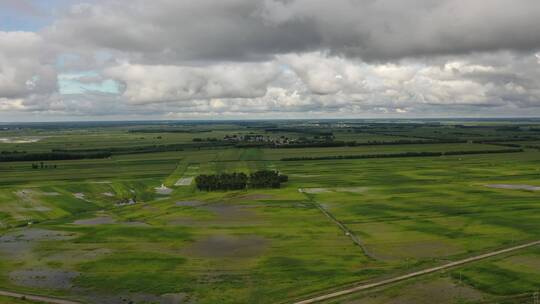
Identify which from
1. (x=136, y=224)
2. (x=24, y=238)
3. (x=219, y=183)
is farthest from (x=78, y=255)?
(x=219, y=183)

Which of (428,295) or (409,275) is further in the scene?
(409,275)

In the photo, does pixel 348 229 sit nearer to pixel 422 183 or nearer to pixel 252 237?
pixel 252 237

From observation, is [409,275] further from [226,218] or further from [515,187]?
[515,187]

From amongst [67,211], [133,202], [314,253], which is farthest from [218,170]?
[314,253]

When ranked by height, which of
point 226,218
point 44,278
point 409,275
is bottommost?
point 44,278

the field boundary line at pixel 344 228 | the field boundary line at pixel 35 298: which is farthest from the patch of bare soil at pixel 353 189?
the field boundary line at pixel 35 298
